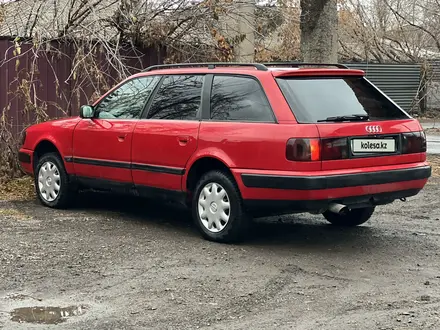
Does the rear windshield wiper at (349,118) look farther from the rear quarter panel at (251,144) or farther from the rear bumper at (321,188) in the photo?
the rear bumper at (321,188)

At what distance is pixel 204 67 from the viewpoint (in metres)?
7.29

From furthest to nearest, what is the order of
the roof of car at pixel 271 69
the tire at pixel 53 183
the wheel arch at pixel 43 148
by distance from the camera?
the wheel arch at pixel 43 148
the tire at pixel 53 183
the roof of car at pixel 271 69

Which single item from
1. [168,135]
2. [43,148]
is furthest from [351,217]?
[43,148]

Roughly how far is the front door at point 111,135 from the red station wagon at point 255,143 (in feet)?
0.05

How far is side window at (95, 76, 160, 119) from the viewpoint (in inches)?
301

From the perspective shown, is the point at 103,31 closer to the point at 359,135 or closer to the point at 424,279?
the point at 359,135

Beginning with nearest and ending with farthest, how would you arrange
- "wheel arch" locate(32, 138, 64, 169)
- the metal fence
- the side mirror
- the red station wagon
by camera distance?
the red station wagon < the side mirror < "wheel arch" locate(32, 138, 64, 169) < the metal fence

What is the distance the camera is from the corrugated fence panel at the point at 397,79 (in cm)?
2675

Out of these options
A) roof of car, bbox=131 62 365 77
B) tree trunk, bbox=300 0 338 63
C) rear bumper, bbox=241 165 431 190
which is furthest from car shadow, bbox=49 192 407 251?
tree trunk, bbox=300 0 338 63

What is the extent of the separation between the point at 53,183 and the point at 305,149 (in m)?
3.61

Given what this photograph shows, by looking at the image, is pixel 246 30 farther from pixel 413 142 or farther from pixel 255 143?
pixel 255 143

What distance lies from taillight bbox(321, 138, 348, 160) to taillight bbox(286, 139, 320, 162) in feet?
0.18

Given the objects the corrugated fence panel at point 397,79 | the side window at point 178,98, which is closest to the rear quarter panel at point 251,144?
the side window at point 178,98

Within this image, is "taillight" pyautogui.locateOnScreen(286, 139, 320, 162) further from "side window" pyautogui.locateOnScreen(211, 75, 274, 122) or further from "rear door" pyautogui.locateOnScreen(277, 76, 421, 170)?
"side window" pyautogui.locateOnScreen(211, 75, 274, 122)
